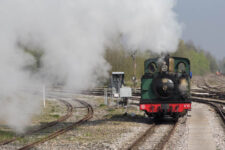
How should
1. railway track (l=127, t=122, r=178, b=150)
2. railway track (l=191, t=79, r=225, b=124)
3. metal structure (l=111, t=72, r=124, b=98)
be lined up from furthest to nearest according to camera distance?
metal structure (l=111, t=72, r=124, b=98) → railway track (l=191, t=79, r=225, b=124) → railway track (l=127, t=122, r=178, b=150)

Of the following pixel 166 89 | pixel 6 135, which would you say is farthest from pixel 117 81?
pixel 6 135

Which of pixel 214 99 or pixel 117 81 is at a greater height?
pixel 117 81

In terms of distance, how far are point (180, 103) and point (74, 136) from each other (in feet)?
17.9

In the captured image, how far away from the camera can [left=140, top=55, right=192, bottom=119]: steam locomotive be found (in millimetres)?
15333

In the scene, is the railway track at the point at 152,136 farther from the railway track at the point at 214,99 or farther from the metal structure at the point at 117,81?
the metal structure at the point at 117,81

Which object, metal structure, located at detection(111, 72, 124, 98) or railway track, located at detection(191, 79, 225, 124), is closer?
railway track, located at detection(191, 79, 225, 124)

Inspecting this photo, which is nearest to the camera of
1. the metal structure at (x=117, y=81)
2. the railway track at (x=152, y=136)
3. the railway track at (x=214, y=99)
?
the railway track at (x=152, y=136)

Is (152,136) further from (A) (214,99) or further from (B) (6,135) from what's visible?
(A) (214,99)

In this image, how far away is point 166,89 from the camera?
1535 centimetres

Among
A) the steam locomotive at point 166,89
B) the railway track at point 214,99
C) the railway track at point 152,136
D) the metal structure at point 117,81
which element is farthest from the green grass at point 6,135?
the metal structure at point 117,81

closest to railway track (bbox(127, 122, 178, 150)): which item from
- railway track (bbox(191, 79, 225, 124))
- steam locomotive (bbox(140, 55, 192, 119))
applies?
steam locomotive (bbox(140, 55, 192, 119))

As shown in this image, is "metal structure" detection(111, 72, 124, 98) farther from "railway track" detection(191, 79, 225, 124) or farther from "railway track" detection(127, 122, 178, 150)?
"railway track" detection(127, 122, 178, 150)

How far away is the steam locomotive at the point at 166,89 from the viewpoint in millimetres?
15333

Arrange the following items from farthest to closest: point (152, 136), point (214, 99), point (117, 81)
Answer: point (214, 99)
point (117, 81)
point (152, 136)
